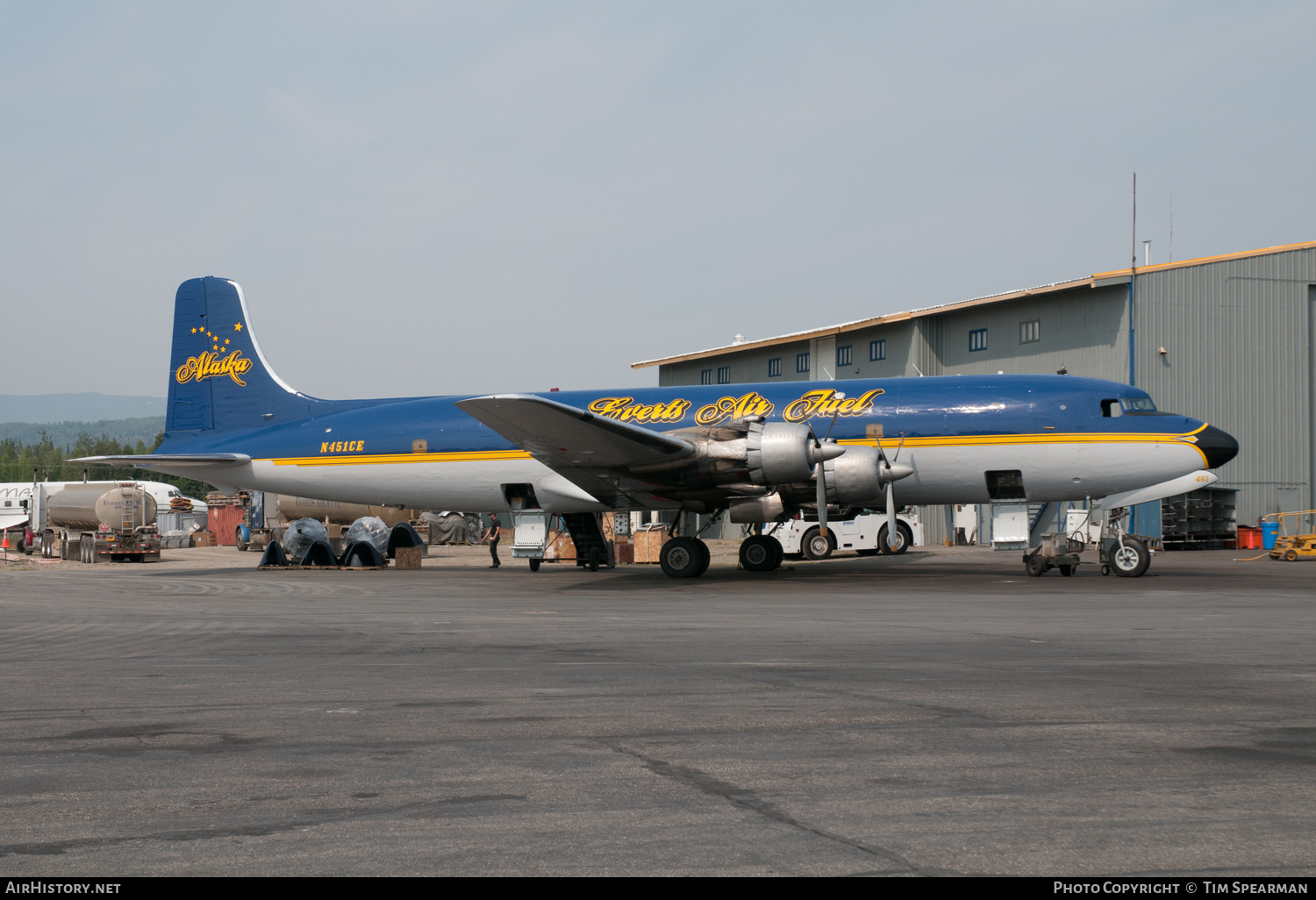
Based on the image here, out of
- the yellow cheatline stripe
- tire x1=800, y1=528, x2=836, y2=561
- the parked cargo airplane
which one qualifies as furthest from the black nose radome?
the yellow cheatline stripe

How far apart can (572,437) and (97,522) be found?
113 feet

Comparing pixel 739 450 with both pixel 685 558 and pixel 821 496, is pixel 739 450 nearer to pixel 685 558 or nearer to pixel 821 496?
pixel 821 496

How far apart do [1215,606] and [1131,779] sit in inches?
452

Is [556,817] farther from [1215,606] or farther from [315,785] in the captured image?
[1215,606]

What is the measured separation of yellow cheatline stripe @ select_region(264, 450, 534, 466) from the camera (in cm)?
2522

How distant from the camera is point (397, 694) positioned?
7.97 m

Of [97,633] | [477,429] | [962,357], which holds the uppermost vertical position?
[962,357]

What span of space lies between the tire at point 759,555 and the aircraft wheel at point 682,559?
8.53 feet

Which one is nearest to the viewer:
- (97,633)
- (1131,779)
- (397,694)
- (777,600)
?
(1131,779)

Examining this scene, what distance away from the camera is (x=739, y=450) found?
833 inches

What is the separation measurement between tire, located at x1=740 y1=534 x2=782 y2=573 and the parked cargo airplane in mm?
41

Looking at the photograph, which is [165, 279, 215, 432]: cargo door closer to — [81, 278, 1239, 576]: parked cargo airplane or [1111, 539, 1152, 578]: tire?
[81, 278, 1239, 576]: parked cargo airplane

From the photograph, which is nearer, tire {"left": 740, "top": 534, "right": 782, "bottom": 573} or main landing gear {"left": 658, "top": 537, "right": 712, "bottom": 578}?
main landing gear {"left": 658, "top": 537, "right": 712, "bottom": 578}
